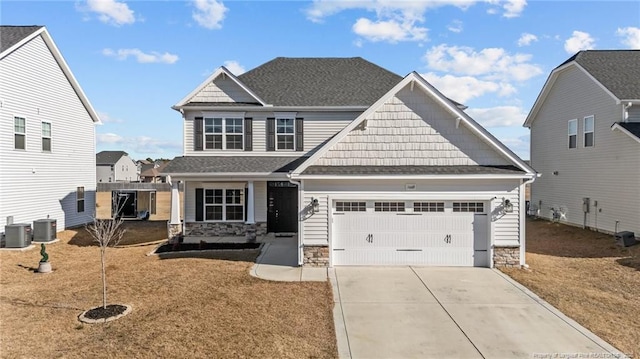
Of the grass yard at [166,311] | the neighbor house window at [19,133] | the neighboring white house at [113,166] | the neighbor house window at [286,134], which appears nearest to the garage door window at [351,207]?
the grass yard at [166,311]

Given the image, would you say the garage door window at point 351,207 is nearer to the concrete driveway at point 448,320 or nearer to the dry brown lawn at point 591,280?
the concrete driveway at point 448,320

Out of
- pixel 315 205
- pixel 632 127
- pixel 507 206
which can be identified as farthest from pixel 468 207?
pixel 632 127

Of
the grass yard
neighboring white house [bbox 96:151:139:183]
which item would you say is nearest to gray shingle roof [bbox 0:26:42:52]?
the grass yard

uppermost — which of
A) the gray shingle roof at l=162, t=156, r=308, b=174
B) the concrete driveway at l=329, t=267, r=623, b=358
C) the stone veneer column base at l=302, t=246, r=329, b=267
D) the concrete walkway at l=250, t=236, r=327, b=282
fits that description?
the gray shingle roof at l=162, t=156, r=308, b=174

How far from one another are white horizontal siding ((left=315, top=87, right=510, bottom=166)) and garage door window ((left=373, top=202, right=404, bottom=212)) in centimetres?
129

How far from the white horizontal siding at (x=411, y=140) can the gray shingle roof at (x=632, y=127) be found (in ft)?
24.8

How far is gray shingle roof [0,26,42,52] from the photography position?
15.3m

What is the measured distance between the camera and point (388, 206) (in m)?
11.8

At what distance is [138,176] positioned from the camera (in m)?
78.2

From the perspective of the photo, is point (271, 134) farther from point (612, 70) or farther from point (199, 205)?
point (612, 70)

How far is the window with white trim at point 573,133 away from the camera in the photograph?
741 inches

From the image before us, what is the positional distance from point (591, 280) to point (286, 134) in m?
12.4

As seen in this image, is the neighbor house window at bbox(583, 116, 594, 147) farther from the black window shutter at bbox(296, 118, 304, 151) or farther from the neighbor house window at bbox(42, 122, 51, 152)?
the neighbor house window at bbox(42, 122, 51, 152)

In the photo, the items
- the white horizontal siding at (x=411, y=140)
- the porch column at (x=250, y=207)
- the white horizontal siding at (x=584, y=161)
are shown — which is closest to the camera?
the white horizontal siding at (x=411, y=140)
